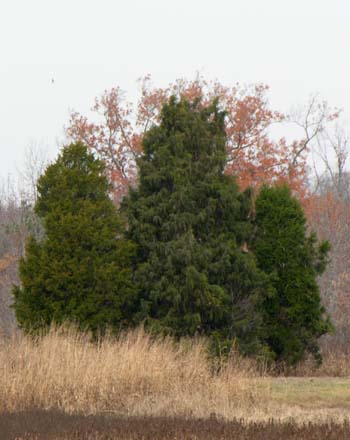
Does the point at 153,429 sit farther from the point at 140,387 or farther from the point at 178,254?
the point at 178,254

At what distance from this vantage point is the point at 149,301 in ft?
64.9

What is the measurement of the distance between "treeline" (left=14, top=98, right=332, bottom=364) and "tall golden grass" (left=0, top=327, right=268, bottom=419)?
9.29ft

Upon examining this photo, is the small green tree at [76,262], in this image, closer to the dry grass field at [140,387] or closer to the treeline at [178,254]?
the treeline at [178,254]

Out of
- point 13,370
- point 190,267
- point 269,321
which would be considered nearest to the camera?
point 13,370

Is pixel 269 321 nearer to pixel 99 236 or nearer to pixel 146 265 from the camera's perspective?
pixel 146 265

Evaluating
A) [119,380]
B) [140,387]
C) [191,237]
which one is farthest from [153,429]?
[191,237]

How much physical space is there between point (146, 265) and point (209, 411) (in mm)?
6802

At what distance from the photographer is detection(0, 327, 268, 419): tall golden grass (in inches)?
548

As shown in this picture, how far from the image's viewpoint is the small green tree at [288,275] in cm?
2053

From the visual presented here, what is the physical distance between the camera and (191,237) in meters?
19.7

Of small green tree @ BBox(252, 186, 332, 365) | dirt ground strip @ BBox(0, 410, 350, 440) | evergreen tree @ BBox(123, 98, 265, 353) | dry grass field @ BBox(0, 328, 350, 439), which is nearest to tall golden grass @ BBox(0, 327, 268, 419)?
dry grass field @ BBox(0, 328, 350, 439)

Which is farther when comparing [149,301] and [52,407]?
[149,301]

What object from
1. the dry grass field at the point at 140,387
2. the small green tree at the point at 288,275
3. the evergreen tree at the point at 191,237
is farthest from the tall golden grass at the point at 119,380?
the small green tree at the point at 288,275

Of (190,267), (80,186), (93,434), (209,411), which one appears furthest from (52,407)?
(80,186)
